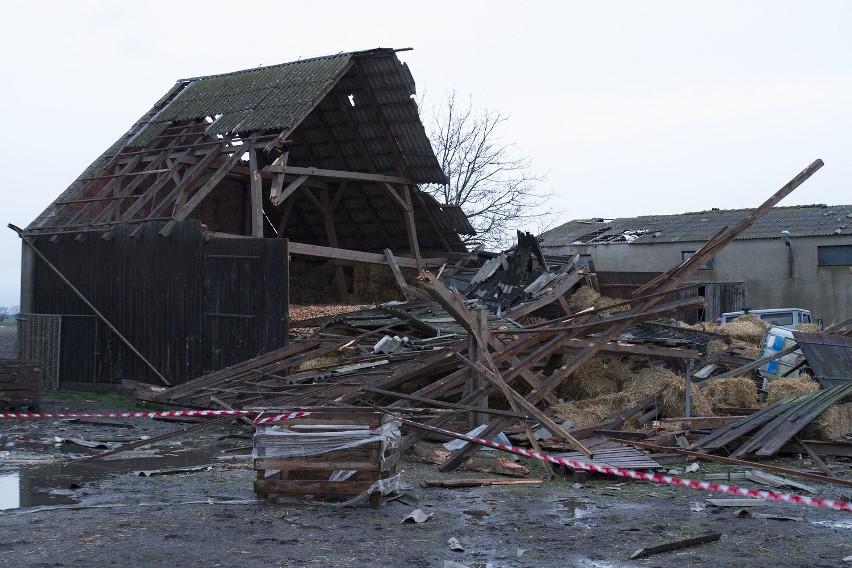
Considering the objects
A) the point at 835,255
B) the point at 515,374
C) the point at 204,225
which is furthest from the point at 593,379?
the point at 835,255

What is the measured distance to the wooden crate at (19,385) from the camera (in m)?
16.0

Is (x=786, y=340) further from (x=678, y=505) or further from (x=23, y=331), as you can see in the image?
(x=23, y=331)

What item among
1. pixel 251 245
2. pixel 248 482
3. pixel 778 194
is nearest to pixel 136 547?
pixel 248 482

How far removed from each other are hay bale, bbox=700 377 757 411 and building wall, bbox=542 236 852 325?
26.0 m

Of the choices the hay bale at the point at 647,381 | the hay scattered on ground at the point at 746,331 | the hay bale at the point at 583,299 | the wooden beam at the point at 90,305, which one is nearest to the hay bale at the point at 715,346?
the hay scattered on ground at the point at 746,331

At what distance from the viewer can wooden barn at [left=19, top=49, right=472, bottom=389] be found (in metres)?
19.2

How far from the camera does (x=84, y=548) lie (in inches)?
291

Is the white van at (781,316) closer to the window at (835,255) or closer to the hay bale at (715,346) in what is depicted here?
the hay bale at (715,346)

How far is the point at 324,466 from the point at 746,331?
1196 cm

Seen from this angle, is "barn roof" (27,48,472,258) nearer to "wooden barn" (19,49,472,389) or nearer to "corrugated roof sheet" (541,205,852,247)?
"wooden barn" (19,49,472,389)

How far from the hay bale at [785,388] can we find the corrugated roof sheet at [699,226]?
27113mm

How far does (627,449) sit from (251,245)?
9740mm

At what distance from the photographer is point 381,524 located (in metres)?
8.48

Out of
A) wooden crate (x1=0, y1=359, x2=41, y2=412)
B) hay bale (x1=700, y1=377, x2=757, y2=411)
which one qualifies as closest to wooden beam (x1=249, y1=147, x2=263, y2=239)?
wooden crate (x1=0, y1=359, x2=41, y2=412)
